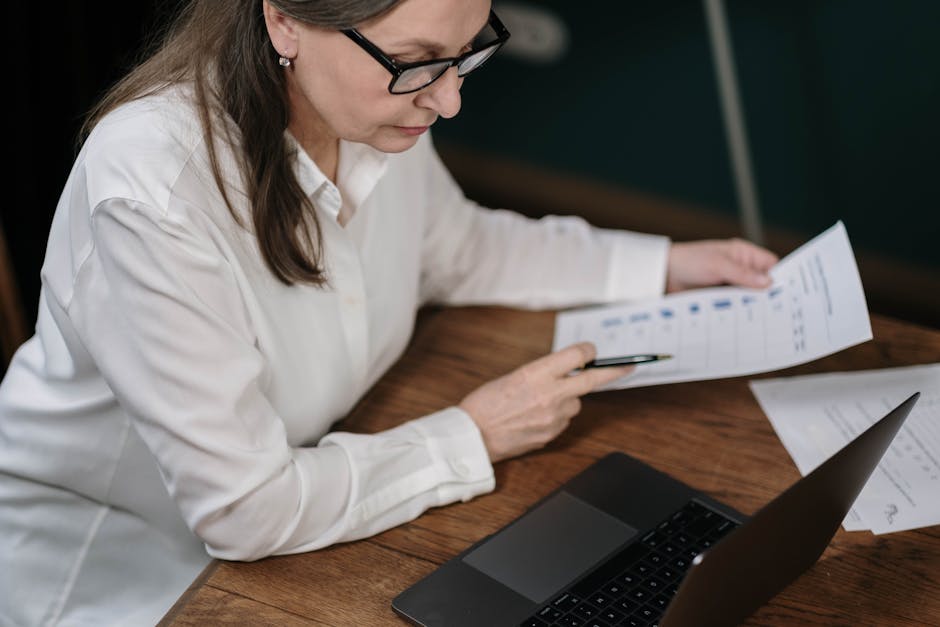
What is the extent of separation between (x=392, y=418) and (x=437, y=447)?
115mm

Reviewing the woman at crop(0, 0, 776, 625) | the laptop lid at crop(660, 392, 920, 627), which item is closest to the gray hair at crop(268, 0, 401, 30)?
the woman at crop(0, 0, 776, 625)

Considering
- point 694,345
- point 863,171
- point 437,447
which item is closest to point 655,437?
point 694,345

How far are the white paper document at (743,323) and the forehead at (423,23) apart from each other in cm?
48

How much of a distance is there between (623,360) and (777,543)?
0.38 m

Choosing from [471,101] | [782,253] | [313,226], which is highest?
[313,226]

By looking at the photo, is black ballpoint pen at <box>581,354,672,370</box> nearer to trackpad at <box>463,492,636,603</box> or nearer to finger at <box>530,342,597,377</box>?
finger at <box>530,342,597,377</box>

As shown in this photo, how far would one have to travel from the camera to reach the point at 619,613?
1101 millimetres

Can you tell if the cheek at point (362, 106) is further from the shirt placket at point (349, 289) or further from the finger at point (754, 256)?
the finger at point (754, 256)

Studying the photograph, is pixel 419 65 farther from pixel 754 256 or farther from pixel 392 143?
pixel 754 256

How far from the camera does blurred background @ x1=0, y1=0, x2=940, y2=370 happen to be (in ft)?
8.45

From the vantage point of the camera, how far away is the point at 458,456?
129 cm

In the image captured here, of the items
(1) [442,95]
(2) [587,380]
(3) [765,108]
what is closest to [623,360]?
(2) [587,380]

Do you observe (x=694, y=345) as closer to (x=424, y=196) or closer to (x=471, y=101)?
(x=424, y=196)

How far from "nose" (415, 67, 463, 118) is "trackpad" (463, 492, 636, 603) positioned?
43cm
